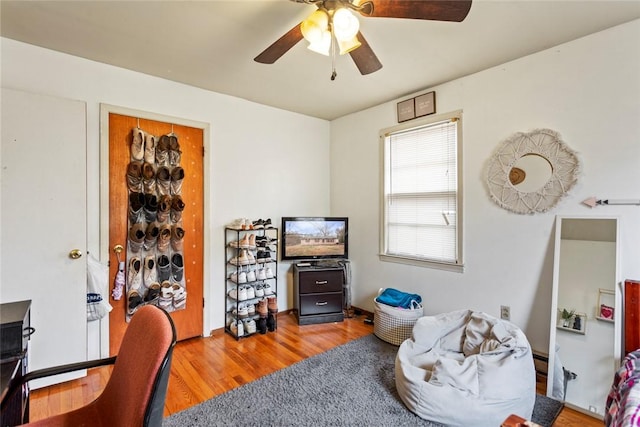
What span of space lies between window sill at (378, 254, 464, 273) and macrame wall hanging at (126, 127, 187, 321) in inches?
84.3

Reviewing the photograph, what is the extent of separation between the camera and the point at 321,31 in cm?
162

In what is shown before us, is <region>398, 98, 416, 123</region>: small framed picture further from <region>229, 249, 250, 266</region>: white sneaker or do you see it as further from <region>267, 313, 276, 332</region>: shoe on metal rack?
<region>267, 313, 276, 332</region>: shoe on metal rack

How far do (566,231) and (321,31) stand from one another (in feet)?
7.17

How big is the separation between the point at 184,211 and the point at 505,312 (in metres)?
2.98

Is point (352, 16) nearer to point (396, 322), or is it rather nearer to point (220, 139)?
point (220, 139)

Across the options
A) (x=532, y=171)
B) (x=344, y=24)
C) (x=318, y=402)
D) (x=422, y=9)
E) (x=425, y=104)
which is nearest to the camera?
(x=422, y=9)

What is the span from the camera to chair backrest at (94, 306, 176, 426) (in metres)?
0.92

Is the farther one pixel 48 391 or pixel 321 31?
pixel 48 391

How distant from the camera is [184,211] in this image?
9.63 feet

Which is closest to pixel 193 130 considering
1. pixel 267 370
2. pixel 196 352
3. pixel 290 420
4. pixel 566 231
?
pixel 196 352

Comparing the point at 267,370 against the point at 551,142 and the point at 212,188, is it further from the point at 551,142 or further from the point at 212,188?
the point at 551,142

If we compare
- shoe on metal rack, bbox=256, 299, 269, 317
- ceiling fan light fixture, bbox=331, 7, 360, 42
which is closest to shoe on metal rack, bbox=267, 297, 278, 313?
shoe on metal rack, bbox=256, 299, 269, 317

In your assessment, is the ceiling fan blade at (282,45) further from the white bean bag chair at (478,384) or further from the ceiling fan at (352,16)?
the white bean bag chair at (478,384)

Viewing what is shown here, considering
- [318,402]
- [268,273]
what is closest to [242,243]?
[268,273]
